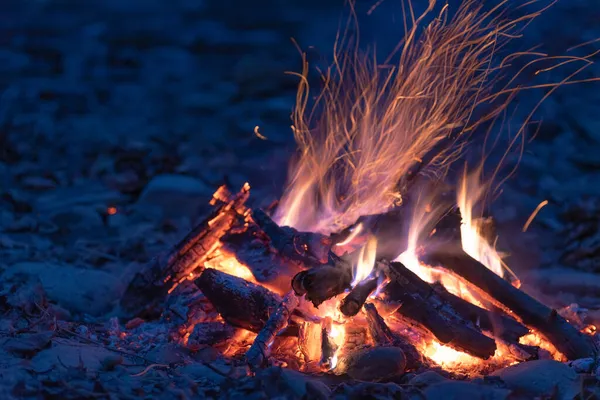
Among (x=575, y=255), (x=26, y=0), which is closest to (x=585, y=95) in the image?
(x=575, y=255)

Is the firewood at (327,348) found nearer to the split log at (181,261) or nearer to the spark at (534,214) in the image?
the split log at (181,261)

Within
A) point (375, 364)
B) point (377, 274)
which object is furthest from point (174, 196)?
point (375, 364)

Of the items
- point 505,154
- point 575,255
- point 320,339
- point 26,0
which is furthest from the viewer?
point 26,0

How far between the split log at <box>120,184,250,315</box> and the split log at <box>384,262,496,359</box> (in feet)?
3.85

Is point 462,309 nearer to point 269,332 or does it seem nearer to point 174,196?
point 269,332

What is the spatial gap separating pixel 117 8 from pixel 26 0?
121 centimetres

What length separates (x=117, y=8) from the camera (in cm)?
874

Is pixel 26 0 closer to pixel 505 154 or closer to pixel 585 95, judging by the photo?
pixel 505 154

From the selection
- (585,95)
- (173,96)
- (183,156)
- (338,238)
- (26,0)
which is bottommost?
(338,238)

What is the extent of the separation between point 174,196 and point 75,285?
162 cm

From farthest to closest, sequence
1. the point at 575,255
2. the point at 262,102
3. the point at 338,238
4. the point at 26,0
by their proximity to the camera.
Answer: the point at 26,0 < the point at 262,102 < the point at 575,255 < the point at 338,238

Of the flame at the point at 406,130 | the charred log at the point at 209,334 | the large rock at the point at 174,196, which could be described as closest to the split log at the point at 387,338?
the charred log at the point at 209,334

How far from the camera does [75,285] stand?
179 inches

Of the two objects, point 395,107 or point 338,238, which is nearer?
point 338,238
